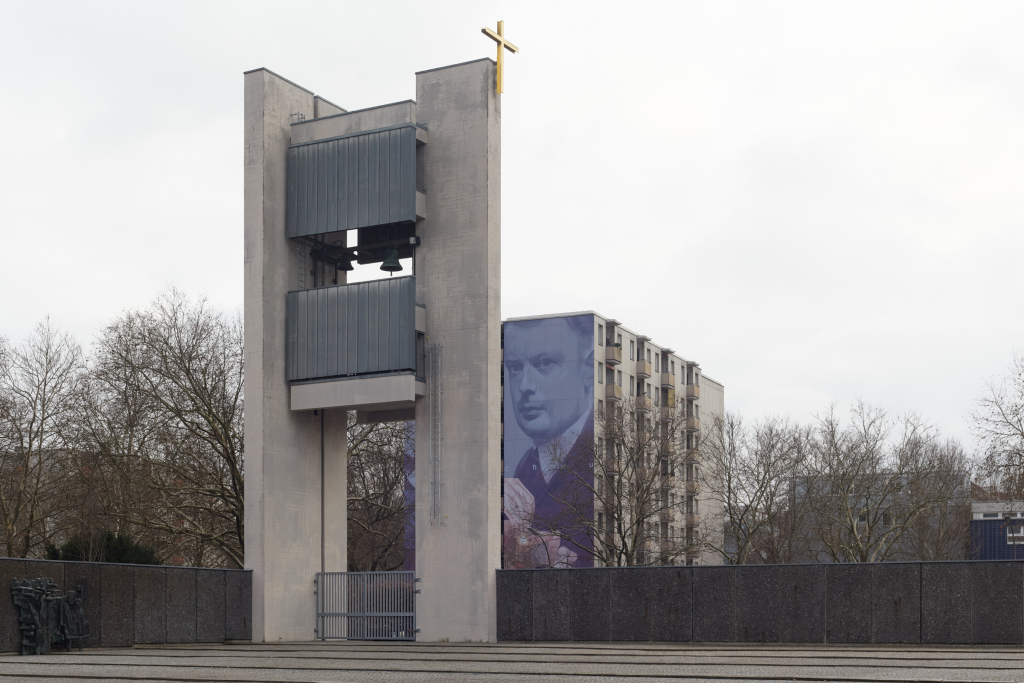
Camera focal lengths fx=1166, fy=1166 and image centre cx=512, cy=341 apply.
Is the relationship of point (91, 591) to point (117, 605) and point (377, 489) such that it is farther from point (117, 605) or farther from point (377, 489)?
point (377, 489)

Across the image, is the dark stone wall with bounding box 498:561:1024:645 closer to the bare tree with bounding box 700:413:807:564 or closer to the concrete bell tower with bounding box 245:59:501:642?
the concrete bell tower with bounding box 245:59:501:642

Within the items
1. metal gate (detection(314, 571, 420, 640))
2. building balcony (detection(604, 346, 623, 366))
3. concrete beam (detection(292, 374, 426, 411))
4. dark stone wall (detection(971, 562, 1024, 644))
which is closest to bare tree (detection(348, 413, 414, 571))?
metal gate (detection(314, 571, 420, 640))

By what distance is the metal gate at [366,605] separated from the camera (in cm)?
2861

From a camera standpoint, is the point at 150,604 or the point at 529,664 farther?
the point at 150,604

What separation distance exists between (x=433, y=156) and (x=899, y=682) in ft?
62.2

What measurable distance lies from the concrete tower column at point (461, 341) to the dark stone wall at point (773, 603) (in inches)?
44.3

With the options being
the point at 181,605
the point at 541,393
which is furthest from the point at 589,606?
the point at 541,393

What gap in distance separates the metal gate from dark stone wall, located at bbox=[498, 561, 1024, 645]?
2.45 m

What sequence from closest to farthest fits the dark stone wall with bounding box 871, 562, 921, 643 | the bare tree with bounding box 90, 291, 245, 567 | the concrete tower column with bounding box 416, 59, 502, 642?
the dark stone wall with bounding box 871, 562, 921, 643, the concrete tower column with bounding box 416, 59, 502, 642, the bare tree with bounding box 90, 291, 245, 567

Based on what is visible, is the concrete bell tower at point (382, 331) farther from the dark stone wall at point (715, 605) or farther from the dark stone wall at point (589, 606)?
the dark stone wall at point (715, 605)

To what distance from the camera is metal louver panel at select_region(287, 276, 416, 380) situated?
28297 mm

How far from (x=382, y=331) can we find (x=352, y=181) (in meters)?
4.09

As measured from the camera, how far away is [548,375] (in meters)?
93.0

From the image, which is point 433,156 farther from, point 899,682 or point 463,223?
point 899,682
